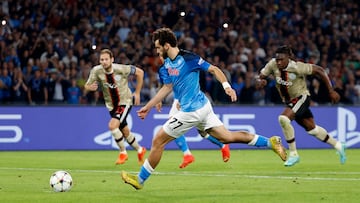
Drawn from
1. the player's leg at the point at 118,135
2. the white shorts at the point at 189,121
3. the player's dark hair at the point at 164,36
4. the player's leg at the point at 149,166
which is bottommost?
the player's leg at the point at 118,135

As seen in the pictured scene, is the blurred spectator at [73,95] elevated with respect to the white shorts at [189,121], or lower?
Result: lower

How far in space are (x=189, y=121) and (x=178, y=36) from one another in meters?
15.4

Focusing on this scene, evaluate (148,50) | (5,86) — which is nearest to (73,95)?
(5,86)

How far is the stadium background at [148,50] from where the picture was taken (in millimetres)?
22516

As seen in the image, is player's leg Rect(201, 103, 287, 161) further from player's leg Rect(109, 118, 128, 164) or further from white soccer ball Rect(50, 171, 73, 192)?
player's leg Rect(109, 118, 128, 164)

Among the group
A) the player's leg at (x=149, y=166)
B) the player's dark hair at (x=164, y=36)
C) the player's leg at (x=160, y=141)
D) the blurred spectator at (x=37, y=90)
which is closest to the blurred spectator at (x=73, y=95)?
the blurred spectator at (x=37, y=90)

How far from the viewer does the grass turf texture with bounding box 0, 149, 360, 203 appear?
1075cm

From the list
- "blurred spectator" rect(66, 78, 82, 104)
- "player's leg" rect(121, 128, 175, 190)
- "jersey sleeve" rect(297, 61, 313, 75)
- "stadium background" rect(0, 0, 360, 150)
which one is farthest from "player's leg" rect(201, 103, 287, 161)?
"blurred spectator" rect(66, 78, 82, 104)

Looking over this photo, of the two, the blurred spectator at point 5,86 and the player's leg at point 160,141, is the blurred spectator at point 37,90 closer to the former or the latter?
the blurred spectator at point 5,86

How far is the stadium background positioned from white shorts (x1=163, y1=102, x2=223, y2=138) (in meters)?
10.8

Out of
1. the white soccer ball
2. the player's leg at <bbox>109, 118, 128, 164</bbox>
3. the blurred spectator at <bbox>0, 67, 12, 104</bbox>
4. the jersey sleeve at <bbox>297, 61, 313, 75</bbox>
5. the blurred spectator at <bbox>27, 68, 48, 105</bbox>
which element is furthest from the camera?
the blurred spectator at <bbox>27, 68, 48, 105</bbox>

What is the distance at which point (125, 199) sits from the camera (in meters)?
10.5

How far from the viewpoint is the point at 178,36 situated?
88.4ft

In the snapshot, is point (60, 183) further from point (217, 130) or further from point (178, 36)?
point (178, 36)
